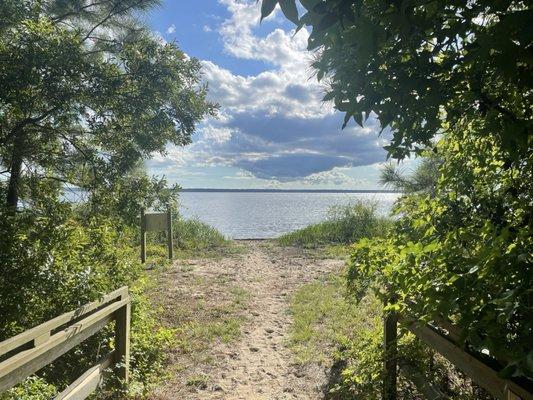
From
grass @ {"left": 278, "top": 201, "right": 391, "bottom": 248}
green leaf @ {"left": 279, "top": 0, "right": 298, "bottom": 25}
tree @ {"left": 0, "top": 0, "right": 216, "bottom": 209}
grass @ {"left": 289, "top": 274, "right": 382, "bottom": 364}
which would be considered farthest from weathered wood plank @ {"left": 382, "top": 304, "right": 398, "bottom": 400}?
grass @ {"left": 278, "top": 201, "right": 391, "bottom": 248}

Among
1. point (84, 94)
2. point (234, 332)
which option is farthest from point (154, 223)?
point (84, 94)

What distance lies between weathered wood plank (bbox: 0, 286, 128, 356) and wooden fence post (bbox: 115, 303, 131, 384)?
221mm

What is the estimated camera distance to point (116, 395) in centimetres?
460

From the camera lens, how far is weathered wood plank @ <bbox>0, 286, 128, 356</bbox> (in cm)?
280

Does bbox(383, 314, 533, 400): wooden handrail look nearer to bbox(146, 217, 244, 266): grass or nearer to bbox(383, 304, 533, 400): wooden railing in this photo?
bbox(383, 304, 533, 400): wooden railing

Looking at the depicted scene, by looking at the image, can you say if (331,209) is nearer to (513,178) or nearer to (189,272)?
(189,272)

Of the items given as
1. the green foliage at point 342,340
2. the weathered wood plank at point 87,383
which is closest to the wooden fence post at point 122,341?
the weathered wood plank at point 87,383

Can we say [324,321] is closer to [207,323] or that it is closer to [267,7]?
[207,323]

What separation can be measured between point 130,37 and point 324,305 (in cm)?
639

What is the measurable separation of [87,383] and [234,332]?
3.56 meters

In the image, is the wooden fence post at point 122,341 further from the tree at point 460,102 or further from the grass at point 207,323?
the tree at point 460,102

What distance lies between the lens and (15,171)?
240 inches

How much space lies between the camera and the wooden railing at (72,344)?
2.74m

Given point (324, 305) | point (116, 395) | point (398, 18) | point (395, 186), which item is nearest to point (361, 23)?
point (398, 18)
